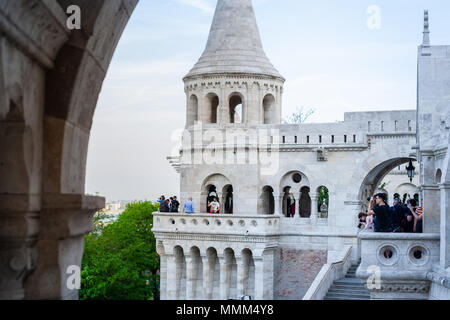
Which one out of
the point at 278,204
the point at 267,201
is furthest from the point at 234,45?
the point at 278,204

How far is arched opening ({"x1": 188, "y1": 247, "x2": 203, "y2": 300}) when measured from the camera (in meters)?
30.2

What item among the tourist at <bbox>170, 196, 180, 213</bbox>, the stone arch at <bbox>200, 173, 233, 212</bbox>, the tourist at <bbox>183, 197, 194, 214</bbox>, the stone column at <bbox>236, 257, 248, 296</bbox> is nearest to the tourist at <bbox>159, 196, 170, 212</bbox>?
the tourist at <bbox>170, 196, 180, 213</bbox>

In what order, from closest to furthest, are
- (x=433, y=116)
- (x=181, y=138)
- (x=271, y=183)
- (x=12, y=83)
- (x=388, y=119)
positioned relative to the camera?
(x=12, y=83)
(x=433, y=116)
(x=388, y=119)
(x=271, y=183)
(x=181, y=138)

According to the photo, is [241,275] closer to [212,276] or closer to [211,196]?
[212,276]

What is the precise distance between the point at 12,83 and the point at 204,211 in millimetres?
28716

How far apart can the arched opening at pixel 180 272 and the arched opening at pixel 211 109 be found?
241 inches

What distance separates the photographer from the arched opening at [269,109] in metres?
32.6

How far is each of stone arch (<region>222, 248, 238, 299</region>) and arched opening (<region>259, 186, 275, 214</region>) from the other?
2365mm

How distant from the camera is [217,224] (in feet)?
96.2

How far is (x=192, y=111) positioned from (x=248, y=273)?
26.7ft

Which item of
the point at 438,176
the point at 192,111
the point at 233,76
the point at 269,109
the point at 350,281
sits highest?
the point at 233,76
